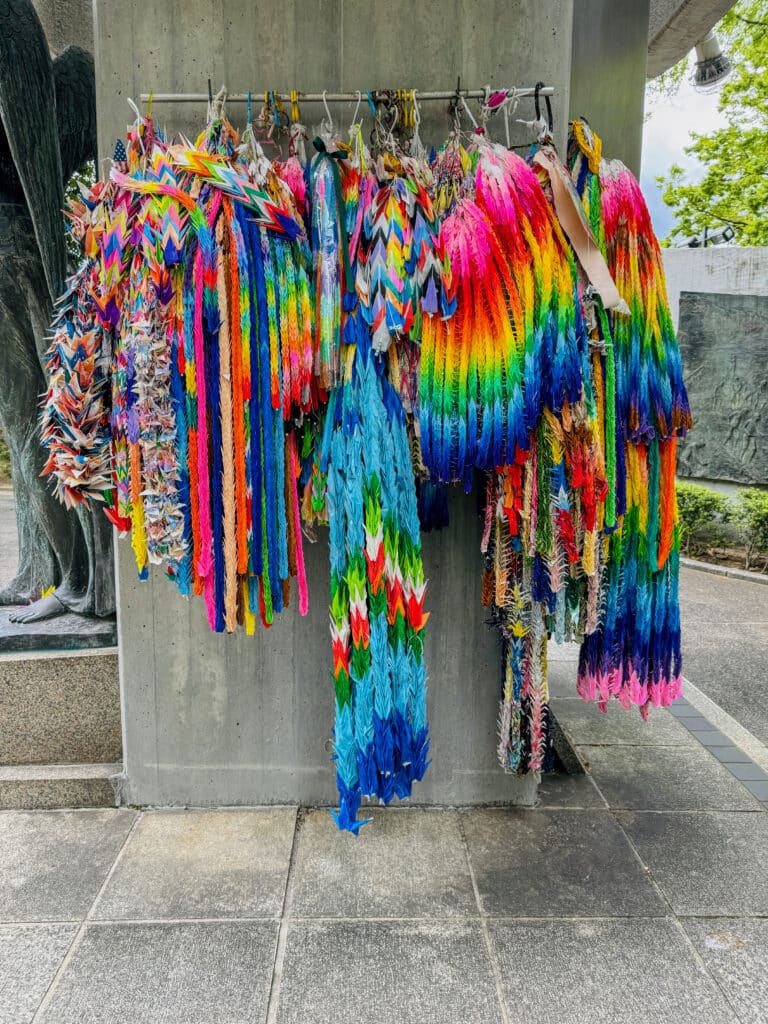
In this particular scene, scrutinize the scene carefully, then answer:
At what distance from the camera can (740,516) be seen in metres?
8.12

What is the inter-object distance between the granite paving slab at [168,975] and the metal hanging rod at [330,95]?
2.47 metres

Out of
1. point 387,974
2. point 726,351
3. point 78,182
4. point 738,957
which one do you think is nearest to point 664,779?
point 738,957

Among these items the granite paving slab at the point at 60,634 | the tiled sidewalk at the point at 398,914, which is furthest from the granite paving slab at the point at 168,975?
the granite paving slab at the point at 60,634

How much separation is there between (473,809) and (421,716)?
2.55ft

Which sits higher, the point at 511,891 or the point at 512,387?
the point at 512,387

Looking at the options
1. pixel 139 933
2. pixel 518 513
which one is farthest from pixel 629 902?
pixel 139 933

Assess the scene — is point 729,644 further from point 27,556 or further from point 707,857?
point 27,556

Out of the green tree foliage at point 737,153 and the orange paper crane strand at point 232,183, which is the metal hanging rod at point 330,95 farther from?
the green tree foliage at point 737,153

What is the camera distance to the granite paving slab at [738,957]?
6.17 ft

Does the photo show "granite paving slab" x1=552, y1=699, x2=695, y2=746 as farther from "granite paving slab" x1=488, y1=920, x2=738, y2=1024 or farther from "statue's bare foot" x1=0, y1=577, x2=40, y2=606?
"statue's bare foot" x1=0, y1=577, x2=40, y2=606

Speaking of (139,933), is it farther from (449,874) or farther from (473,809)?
(473,809)

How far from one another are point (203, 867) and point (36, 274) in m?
2.28

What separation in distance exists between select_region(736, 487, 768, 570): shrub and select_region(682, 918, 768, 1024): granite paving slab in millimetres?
6368

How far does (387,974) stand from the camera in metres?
1.96
